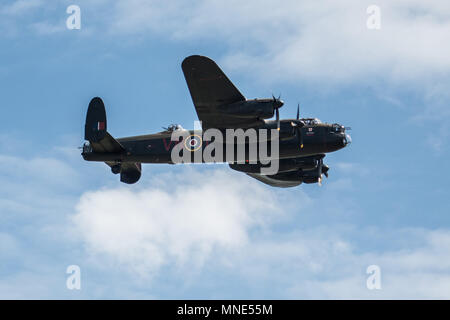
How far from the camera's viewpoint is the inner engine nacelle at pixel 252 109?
101 feet

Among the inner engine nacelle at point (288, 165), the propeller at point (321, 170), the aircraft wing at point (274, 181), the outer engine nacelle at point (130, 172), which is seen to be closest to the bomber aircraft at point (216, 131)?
the inner engine nacelle at point (288, 165)

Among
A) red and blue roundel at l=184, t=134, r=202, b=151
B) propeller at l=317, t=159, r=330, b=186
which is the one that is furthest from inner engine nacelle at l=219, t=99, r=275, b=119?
propeller at l=317, t=159, r=330, b=186

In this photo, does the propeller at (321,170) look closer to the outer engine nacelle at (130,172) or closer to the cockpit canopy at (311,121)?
the cockpit canopy at (311,121)

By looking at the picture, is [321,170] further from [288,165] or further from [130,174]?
[130,174]

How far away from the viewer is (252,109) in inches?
1218

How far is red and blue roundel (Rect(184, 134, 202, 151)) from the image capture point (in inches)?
1325

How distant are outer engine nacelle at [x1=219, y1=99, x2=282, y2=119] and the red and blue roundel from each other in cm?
314

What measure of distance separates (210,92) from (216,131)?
2589mm

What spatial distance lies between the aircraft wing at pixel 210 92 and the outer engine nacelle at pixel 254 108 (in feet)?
0.91

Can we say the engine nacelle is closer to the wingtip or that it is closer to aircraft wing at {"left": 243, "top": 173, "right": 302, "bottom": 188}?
aircraft wing at {"left": 243, "top": 173, "right": 302, "bottom": 188}
